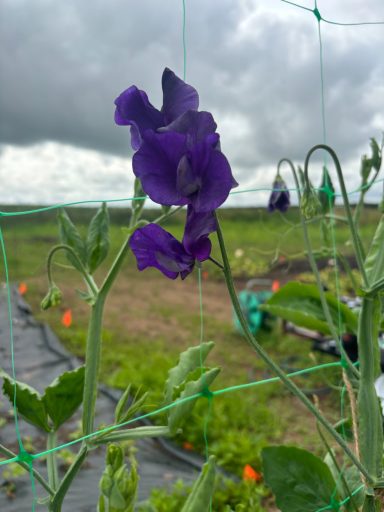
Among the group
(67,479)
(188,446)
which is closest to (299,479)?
(67,479)

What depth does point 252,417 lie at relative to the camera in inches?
123

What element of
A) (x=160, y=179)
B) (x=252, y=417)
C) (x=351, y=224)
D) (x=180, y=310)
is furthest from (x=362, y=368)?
(x=180, y=310)

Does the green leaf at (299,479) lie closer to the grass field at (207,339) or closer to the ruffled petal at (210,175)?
the grass field at (207,339)

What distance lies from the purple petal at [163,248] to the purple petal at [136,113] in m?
0.10

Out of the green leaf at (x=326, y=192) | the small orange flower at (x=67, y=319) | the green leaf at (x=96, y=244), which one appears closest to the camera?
the green leaf at (x=96, y=244)

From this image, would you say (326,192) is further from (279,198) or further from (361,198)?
(279,198)

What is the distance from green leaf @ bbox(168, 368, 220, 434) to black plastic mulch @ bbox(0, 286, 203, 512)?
1407 mm

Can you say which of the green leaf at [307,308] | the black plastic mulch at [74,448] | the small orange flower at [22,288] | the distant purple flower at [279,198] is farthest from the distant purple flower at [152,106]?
the small orange flower at [22,288]

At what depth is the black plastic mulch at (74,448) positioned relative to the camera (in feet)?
7.07

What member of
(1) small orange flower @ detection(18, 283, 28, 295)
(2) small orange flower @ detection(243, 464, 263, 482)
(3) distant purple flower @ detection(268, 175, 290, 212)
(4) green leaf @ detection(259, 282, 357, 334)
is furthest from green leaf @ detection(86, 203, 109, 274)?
(1) small orange flower @ detection(18, 283, 28, 295)

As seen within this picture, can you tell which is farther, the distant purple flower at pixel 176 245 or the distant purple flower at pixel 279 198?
the distant purple flower at pixel 279 198

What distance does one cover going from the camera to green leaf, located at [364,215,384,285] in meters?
0.97

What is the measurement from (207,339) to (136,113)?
4.65 m

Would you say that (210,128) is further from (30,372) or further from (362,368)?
(30,372)
